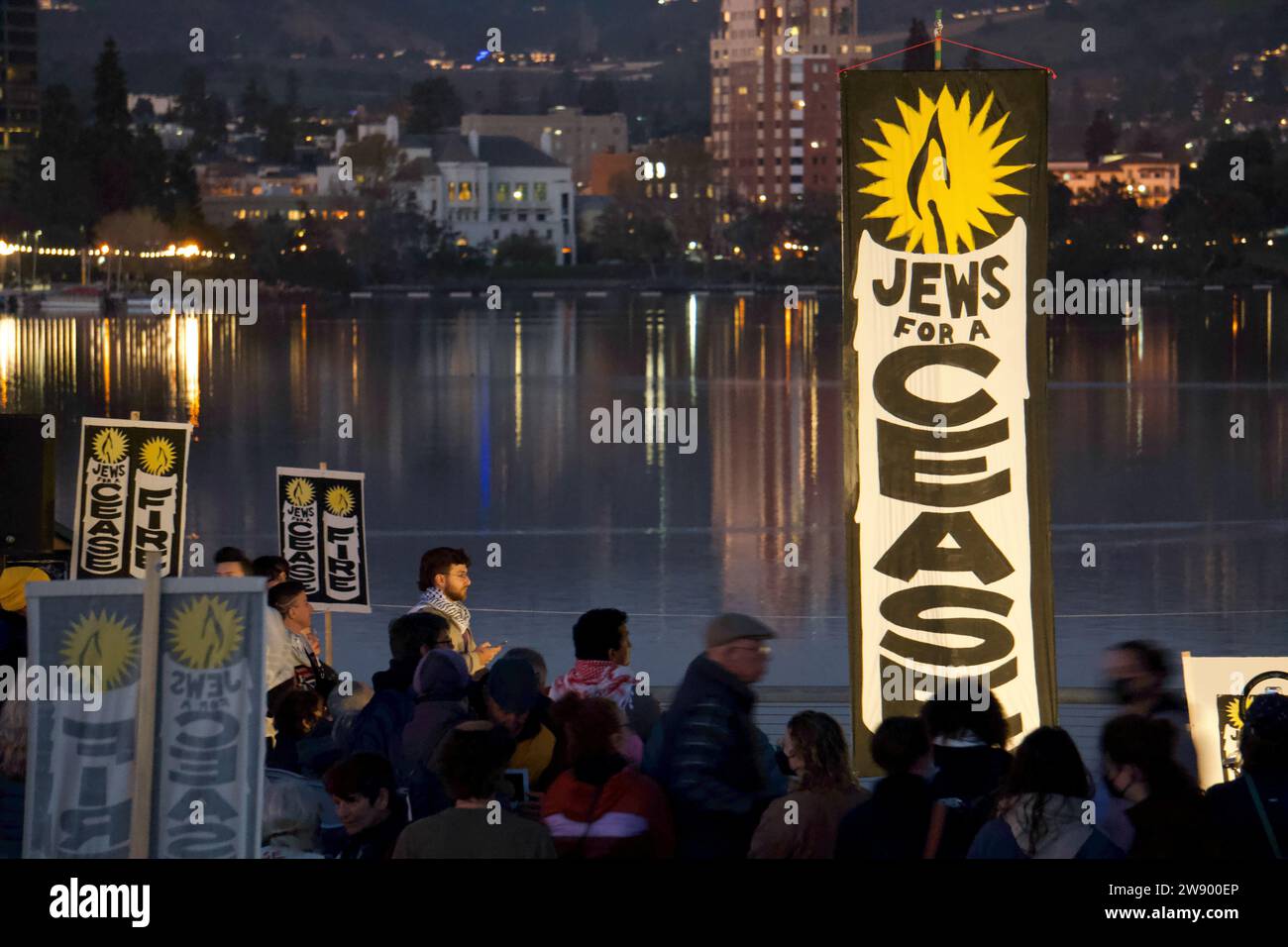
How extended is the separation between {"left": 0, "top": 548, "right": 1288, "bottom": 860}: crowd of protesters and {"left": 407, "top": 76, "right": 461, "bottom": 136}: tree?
182 m

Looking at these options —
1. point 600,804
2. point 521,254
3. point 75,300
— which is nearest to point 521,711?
point 600,804

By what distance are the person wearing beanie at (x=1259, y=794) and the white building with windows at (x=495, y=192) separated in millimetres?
139419

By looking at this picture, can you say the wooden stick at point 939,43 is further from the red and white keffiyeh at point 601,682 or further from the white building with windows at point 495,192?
the white building with windows at point 495,192

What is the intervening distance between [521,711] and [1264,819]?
2.06m

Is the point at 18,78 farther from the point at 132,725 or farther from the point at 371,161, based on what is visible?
the point at 132,725

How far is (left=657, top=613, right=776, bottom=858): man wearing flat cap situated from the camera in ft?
16.1

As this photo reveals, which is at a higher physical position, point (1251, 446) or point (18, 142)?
point (18, 142)

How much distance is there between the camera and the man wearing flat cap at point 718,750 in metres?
4.91

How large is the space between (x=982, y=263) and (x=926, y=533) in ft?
3.08

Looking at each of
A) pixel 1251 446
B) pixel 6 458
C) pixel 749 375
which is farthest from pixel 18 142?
pixel 6 458
